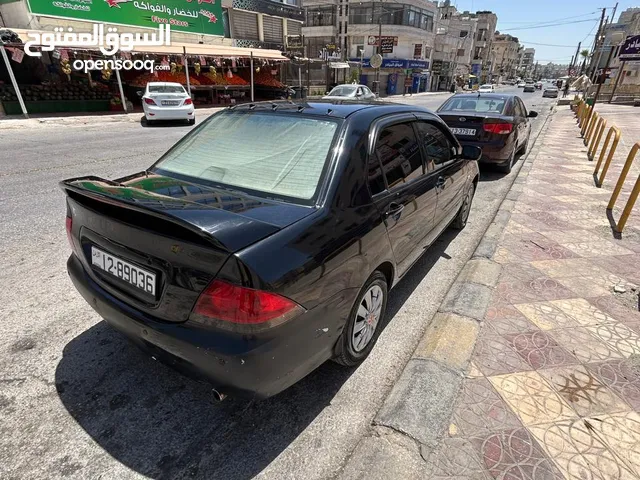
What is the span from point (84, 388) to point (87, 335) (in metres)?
0.55

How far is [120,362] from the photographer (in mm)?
2432

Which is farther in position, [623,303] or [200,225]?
[623,303]

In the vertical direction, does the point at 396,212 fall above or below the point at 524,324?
above

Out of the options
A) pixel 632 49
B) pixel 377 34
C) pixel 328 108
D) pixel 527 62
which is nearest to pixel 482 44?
pixel 377 34

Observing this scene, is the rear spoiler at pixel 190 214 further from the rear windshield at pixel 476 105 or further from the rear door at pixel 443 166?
the rear windshield at pixel 476 105

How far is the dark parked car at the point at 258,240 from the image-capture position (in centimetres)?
160

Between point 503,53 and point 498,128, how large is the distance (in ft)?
452

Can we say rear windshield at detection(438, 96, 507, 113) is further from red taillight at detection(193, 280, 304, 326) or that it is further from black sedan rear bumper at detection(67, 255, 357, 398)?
red taillight at detection(193, 280, 304, 326)

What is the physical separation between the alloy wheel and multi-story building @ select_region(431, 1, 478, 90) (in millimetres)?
70664

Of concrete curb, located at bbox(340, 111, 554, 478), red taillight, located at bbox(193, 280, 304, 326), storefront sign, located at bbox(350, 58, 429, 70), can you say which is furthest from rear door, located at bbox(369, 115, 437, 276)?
storefront sign, located at bbox(350, 58, 429, 70)

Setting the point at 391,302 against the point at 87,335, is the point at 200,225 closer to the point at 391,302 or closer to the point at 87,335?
the point at 87,335

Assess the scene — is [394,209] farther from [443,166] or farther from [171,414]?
[171,414]

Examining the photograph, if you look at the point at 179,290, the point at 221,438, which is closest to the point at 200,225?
the point at 179,290

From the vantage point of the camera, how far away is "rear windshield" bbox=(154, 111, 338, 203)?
220 cm
